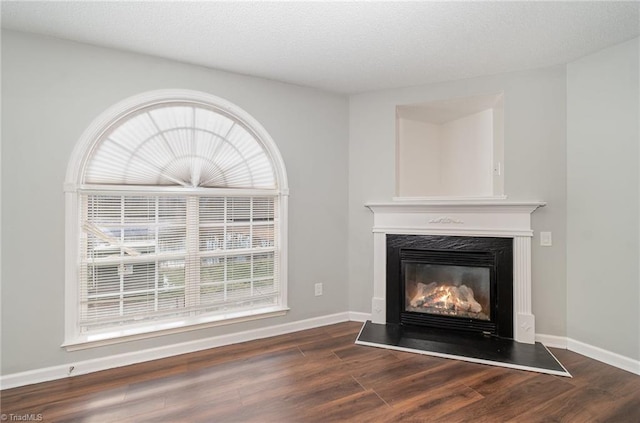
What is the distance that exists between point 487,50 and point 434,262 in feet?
6.57

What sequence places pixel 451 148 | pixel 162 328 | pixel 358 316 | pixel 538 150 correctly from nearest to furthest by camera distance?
pixel 162 328 → pixel 538 150 → pixel 358 316 → pixel 451 148

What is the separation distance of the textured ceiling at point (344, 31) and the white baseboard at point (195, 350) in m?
2.51

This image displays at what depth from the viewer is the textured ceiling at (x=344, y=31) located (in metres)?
1.99

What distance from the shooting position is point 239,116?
116 inches

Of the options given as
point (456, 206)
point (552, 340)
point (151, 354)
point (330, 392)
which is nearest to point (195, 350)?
point (151, 354)

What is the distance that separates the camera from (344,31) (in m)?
2.24

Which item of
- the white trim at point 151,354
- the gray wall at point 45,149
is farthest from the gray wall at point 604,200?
the gray wall at point 45,149

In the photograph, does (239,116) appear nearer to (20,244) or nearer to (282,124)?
(282,124)

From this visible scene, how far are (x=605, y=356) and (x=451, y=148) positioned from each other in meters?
2.42

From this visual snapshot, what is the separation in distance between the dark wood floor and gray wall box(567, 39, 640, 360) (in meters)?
0.38

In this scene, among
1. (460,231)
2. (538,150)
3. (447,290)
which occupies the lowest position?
(447,290)

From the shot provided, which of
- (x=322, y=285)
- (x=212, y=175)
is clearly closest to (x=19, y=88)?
(x=212, y=175)

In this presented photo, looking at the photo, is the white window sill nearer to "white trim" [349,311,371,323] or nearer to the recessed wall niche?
"white trim" [349,311,371,323]

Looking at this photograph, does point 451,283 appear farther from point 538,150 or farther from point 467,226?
point 538,150
